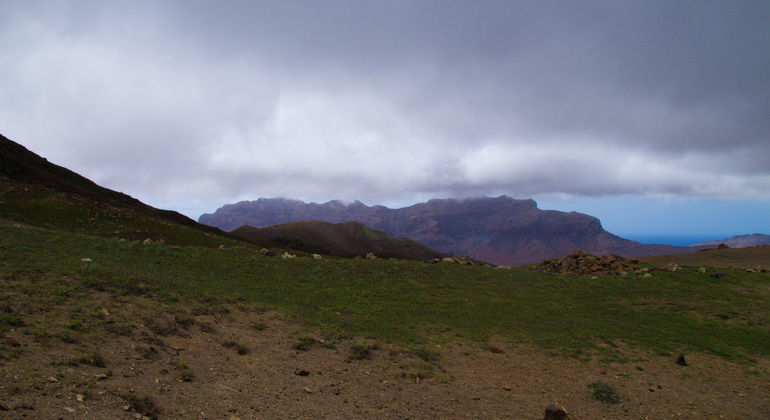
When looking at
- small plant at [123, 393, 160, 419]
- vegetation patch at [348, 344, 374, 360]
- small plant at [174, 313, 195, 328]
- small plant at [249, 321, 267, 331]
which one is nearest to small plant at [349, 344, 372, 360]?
vegetation patch at [348, 344, 374, 360]

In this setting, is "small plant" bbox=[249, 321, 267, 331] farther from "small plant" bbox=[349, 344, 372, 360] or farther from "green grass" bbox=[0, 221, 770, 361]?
"small plant" bbox=[349, 344, 372, 360]

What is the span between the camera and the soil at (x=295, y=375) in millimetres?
6258

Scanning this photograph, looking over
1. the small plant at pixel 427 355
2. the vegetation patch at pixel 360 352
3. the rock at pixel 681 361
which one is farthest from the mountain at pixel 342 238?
the vegetation patch at pixel 360 352

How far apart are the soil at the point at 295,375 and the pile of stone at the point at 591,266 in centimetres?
1810

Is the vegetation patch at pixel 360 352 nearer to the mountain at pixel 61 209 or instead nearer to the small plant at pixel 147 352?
the small plant at pixel 147 352

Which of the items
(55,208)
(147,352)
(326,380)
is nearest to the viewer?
(147,352)

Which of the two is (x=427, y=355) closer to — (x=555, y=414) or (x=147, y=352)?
(x=555, y=414)

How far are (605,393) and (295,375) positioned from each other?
26.0ft

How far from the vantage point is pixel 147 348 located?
827 cm

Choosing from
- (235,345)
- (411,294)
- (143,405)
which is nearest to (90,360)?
(143,405)

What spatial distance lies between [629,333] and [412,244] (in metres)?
146

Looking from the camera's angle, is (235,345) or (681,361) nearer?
(235,345)

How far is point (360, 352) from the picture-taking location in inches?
421

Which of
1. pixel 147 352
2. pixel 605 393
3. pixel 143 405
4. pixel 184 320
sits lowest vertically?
pixel 605 393
